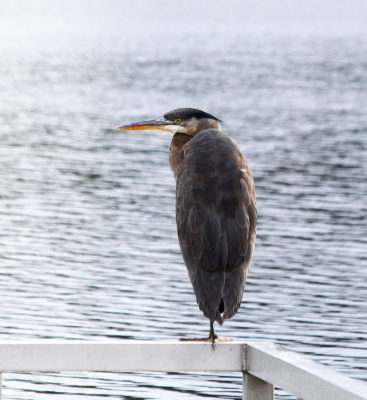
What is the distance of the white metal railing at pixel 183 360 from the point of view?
4.09 metres

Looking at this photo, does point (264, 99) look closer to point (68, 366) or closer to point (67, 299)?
point (67, 299)

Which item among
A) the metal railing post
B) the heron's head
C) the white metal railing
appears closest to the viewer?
the white metal railing

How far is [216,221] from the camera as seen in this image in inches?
225

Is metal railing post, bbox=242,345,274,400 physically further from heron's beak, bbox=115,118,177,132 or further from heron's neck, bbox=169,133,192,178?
heron's beak, bbox=115,118,177,132

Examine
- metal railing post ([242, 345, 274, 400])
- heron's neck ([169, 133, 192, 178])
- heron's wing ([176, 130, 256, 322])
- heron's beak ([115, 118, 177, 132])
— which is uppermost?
heron's beak ([115, 118, 177, 132])

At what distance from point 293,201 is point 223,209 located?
14.8 m

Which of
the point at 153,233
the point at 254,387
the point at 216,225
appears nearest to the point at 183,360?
the point at 254,387

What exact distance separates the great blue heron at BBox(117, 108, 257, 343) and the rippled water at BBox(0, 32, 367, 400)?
327cm

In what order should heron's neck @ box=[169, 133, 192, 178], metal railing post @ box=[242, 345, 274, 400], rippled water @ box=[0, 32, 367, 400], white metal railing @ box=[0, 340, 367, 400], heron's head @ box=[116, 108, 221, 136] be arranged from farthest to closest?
rippled water @ box=[0, 32, 367, 400] < heron's neck @ box=[169, 133, 192, 178] < heron's head @ box=[116, 108, 221, 136] < metal railing post @ box=[242, 345, 274, 400] < white metal railing @ box=[0, 340, 367, 400]

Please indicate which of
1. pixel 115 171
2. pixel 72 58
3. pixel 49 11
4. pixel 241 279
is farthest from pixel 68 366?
pixel 49 11

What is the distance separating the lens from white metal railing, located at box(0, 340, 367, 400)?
409 cm

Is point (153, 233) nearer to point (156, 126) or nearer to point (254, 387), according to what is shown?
point (156, 126)

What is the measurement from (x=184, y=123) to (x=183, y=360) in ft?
9.41

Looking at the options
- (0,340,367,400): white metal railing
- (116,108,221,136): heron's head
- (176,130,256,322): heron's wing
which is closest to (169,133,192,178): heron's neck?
(116,108,221,136): heron's head
